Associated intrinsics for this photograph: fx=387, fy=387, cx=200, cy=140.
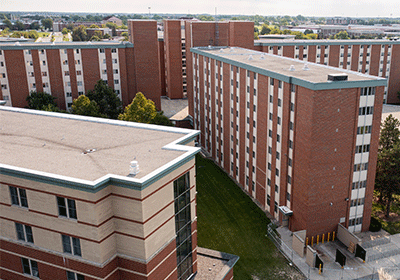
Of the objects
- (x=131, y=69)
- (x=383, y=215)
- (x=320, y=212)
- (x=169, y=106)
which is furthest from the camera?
(x=169, y=106)

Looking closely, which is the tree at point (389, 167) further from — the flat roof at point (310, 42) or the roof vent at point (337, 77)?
the flat roof at point (310, 42)

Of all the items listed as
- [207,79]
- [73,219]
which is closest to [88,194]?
[73,219]

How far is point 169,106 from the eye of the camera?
9856 centimetres

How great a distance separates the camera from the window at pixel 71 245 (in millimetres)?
26453

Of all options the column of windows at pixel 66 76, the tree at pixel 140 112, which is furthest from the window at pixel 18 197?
the column of windows at pixel 66 76

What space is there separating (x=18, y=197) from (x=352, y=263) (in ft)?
113

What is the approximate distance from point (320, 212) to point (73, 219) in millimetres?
29572

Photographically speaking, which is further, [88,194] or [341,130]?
[341,130]

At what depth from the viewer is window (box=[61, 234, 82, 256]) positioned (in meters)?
26.5

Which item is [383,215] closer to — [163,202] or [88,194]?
[163,202]

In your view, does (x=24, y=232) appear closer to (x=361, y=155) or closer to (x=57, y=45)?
(x=361, y=155)

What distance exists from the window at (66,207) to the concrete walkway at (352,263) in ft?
86.2

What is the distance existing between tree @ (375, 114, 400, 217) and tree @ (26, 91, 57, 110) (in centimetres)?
5955

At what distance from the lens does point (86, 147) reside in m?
31.3
